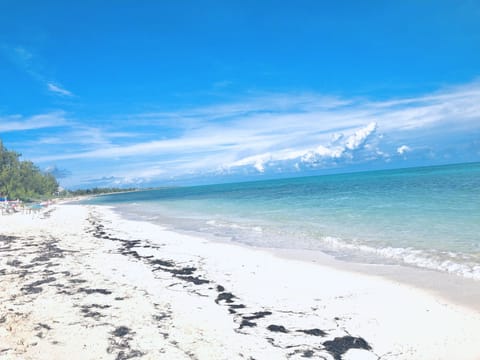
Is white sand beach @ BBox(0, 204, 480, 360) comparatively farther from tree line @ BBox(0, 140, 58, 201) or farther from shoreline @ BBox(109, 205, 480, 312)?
tree line @ BBox(0, 140, 58, 201)

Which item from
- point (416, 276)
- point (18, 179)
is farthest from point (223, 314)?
point (18, 179)

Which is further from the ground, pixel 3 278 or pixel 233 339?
pixel 3 278

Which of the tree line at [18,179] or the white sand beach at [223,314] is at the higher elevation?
the tree line at [18,179]

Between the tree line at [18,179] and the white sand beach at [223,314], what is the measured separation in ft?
273

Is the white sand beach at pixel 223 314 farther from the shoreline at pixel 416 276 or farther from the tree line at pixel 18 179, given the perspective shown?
the tree line at pixel 18 179

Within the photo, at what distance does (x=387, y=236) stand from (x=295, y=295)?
25.1 feet

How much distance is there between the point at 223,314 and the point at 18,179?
96.0 meters

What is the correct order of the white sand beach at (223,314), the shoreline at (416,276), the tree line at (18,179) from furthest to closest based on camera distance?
1. the tree line at (18,179)
2. the shoreline at (416,276)
3. the white sand beach at (223,314)

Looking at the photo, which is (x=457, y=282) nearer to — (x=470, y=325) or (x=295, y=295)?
(x=470, y=325)

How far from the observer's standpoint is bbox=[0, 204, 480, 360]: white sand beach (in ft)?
15.4

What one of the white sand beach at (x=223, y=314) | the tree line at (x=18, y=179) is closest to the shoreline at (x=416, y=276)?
the white sand beach at (x=223, y=314)

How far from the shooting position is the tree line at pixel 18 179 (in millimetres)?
77250

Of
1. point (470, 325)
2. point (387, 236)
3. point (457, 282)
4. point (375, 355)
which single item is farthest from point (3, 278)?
point (387, 236)

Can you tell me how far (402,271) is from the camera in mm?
8500
